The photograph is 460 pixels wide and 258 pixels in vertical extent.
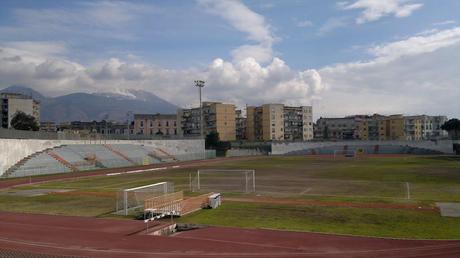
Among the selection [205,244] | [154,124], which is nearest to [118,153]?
A: [205,244]

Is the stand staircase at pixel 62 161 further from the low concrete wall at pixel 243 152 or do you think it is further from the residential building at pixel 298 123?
the residential building at pixel 298 123

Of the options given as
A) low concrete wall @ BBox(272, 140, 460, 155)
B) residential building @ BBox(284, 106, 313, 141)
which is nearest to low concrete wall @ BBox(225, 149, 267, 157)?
low concrete wall @ BBox(272, 140, 460, 155)

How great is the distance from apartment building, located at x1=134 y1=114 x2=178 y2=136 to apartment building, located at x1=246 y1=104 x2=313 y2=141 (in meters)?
35.5

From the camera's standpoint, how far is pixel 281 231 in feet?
67.4

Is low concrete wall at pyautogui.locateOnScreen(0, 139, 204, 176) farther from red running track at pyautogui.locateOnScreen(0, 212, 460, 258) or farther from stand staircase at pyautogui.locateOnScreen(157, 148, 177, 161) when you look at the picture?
red running track at pyautogui.locateOnScreen(0, 212, 460, 258)

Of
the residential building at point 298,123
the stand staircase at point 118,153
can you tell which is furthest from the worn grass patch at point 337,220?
the residential building at point 298,123

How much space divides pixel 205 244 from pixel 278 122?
15807 cm

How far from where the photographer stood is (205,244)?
18234 millimetres

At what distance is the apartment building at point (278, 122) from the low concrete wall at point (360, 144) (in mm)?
33945

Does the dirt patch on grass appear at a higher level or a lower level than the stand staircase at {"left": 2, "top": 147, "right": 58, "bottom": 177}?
lower

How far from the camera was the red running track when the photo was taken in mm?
16688

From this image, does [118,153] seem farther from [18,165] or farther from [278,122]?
[278,122]

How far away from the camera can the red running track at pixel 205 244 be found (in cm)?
1669

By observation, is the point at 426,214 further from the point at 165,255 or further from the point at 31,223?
the point at 31,223
